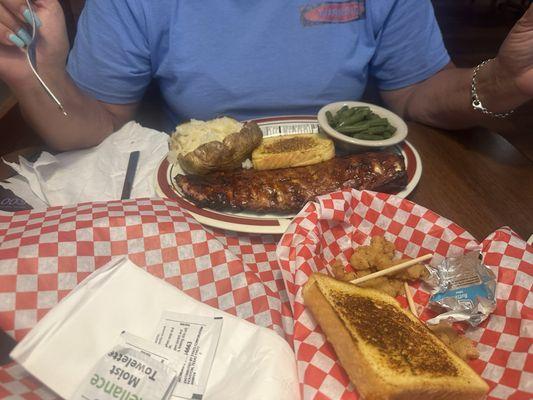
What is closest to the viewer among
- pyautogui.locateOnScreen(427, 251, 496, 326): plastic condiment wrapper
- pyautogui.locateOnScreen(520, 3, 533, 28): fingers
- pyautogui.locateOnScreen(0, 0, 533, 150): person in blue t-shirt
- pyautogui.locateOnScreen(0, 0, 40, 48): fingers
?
pyautogui.locateOnScreen(427, 251, 496, 326): plastic condiment wrapper

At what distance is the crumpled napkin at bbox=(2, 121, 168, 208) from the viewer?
1678 mm

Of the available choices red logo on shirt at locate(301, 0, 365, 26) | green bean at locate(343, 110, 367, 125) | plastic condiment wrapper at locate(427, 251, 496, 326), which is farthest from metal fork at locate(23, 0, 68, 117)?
plastic condiment wrapper at locate(427, 251, 496, 326)

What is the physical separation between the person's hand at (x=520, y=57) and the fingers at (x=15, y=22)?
6.33 ft

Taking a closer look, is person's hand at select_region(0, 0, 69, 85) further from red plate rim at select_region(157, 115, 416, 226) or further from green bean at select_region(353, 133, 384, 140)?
green bean at select_region(353, 133, 384, 140)

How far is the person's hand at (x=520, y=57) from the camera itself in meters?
1.72

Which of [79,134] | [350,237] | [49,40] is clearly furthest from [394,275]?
[49,40]

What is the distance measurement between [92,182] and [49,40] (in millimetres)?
594

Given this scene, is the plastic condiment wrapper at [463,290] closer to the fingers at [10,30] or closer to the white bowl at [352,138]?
the white bowl at [352,138]

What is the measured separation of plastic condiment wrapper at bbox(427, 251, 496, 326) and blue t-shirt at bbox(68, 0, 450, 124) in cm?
117

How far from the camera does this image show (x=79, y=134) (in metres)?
→ 1.88

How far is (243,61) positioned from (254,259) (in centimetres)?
101

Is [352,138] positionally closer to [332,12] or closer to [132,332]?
[332,12]

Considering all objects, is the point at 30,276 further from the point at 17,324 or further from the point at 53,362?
the point at 53,362

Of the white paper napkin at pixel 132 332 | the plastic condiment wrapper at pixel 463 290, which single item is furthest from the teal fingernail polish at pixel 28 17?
the plastic condiment wrapper at pixel 463 290
